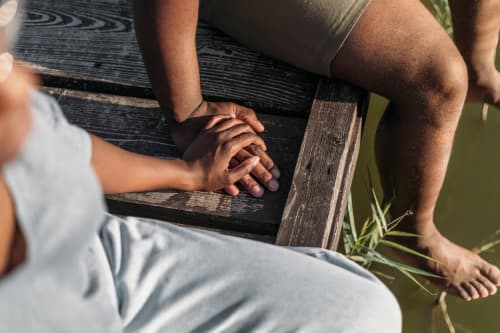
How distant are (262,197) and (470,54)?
95 centimetres

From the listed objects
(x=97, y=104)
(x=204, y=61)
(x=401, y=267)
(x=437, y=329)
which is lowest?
(x=437, y=329)

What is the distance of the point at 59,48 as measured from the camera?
1904mm

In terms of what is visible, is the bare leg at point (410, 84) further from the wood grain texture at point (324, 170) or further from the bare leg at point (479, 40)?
the bare leg at point (479, 40)

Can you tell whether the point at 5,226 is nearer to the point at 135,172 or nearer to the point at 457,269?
the point at 135,172

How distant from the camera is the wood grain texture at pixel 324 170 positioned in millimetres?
1488

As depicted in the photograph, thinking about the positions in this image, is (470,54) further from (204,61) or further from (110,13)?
(110,13)

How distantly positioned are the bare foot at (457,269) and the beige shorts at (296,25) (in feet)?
2.26

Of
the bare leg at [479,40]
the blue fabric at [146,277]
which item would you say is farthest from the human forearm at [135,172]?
the bare leg at [479,40]

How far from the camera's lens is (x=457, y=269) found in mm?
2057

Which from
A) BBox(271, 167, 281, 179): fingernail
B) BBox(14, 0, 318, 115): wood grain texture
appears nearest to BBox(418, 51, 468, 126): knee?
BBox(14, 0, 318, 115): wood grain texture

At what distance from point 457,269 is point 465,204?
0.47 metres

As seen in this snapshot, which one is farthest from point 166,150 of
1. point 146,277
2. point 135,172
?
point 146,277

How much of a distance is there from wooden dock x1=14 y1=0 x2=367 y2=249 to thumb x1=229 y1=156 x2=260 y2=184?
5cm

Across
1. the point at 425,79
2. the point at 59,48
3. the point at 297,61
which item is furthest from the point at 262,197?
the point at 59,48
